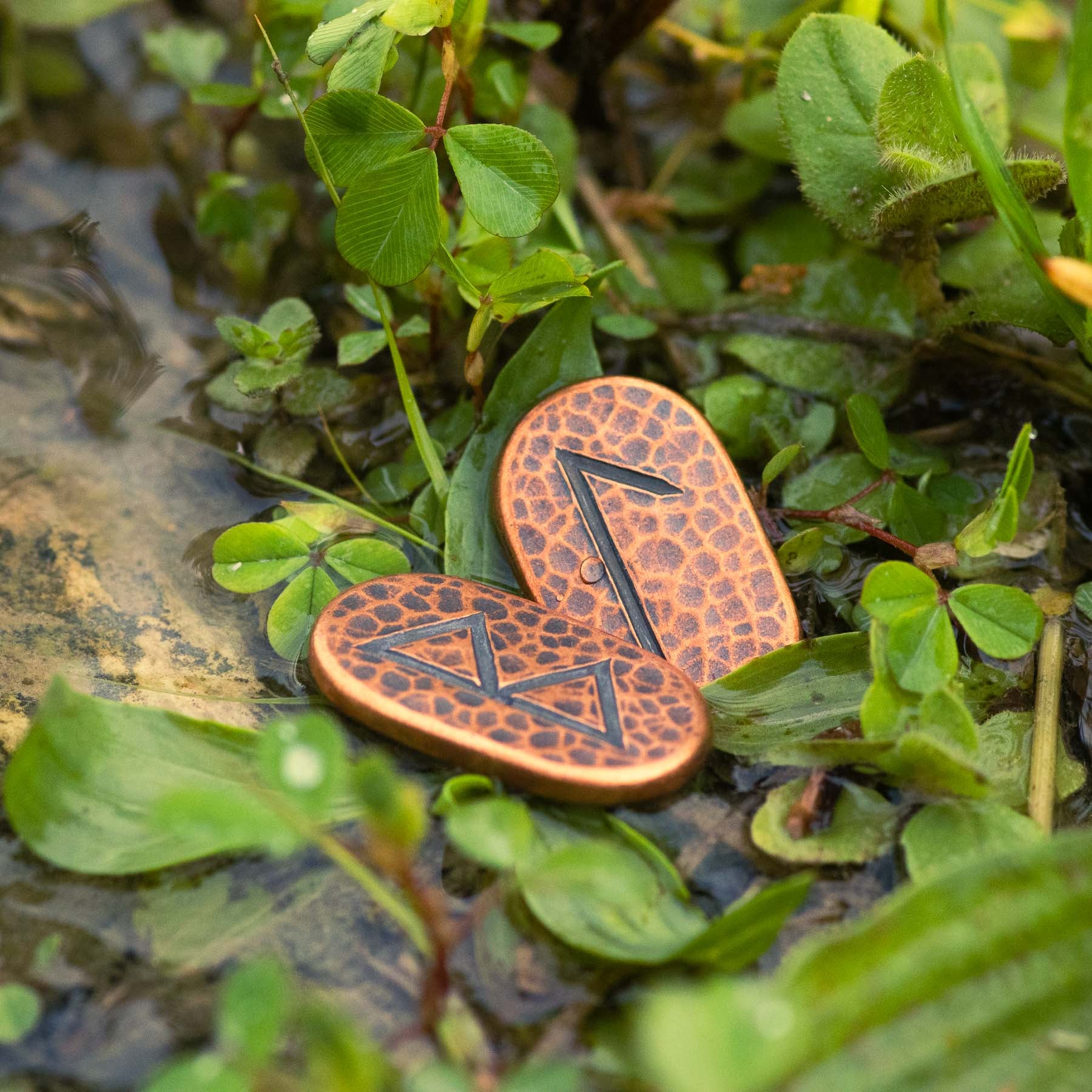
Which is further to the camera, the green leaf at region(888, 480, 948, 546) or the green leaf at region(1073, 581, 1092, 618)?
the green leaf at region(888, 480, 948, 546)

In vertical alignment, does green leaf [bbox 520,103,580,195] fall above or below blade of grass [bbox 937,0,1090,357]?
above

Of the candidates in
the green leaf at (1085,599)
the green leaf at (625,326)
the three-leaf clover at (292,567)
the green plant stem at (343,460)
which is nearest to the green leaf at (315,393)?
the green plant stem at (343,460)

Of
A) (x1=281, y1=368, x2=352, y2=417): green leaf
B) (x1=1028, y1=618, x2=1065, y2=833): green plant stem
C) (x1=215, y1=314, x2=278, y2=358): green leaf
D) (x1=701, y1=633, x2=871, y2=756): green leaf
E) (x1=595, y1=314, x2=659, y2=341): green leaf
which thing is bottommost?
(x1=1028, y1=618, x2=1065, y2=833): green plant stem

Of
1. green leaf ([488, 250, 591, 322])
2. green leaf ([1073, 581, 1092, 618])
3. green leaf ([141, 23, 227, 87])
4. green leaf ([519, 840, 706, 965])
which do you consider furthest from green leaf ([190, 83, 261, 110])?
green leaf ([1073, 581, 1092, 618])

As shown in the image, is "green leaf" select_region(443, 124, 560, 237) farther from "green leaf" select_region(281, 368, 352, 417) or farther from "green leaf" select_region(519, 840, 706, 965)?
"green leaf" select_region(519, 840, 706, 965)

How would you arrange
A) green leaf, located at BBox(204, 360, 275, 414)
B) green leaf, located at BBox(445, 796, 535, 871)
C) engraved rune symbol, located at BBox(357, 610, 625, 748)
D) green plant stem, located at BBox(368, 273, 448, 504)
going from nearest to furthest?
green leaf, located at BBox(445, 796, 535, 871), engraved rune symbol, located at BBox(357, 610, 625, 748), green plant stem, located at BBox(368, 273, 448, 504), green leaf, located at BBox(204, 360, 275, 414)
